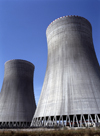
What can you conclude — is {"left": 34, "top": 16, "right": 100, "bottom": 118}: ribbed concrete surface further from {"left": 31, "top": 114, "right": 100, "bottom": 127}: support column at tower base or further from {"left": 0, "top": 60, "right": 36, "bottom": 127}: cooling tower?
{"left": 0, "top": 60, "right": 36, "bottom": 127}: cooling tower

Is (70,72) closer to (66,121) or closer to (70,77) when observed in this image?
(70,77)

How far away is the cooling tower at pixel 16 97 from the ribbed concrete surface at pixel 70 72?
9.54 metres

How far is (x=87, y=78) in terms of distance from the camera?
14820 mm

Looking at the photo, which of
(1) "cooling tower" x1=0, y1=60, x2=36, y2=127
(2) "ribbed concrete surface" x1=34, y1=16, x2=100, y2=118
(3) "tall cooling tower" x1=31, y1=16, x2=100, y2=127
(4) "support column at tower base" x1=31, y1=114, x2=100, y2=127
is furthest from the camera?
(1) "cooling tower" x1=0, y1=60, x2=36, y2=127

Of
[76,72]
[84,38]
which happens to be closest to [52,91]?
[76,72]

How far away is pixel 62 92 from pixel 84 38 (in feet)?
23.6

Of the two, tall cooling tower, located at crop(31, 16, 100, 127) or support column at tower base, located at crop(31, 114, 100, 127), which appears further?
tall cooling tower, located at crop(31, 16, 100, 127)

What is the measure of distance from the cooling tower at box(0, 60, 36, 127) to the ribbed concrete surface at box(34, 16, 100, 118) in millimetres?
9537

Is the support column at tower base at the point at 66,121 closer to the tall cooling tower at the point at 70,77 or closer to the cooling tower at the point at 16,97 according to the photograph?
the tall cooling tower at the point at 70,77

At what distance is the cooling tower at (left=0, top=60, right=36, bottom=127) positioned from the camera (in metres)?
24.6

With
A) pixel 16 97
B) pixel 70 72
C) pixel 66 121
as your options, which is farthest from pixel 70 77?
pixel 16 97

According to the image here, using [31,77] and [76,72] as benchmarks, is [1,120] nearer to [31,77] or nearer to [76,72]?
[31,77]

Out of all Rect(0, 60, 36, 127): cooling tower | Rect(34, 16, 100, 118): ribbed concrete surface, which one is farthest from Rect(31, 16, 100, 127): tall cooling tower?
Rect(0, 60, 36, 127): cooling tower

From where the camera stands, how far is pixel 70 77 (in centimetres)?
1514
